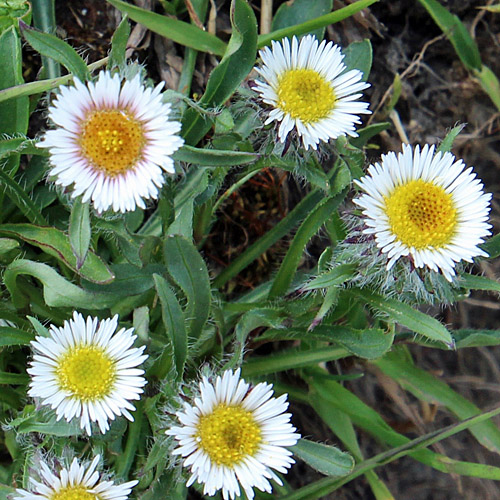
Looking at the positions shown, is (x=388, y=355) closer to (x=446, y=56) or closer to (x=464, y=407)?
(x=464, y=407)

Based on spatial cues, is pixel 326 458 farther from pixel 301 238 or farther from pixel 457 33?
pixel 457 33

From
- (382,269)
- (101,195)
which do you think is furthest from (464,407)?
(101,195)

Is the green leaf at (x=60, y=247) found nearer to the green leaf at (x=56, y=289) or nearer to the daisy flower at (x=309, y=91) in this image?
the green leaf at (x=56, y=289)

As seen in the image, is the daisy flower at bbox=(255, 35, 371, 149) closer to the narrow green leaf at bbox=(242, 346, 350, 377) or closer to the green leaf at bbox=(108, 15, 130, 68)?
the green leaf at bbox=(108, 15, 130, 68)

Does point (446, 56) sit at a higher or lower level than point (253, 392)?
higher

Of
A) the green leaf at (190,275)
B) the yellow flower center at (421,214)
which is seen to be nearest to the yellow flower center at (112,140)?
the green leaf at (190,275)
